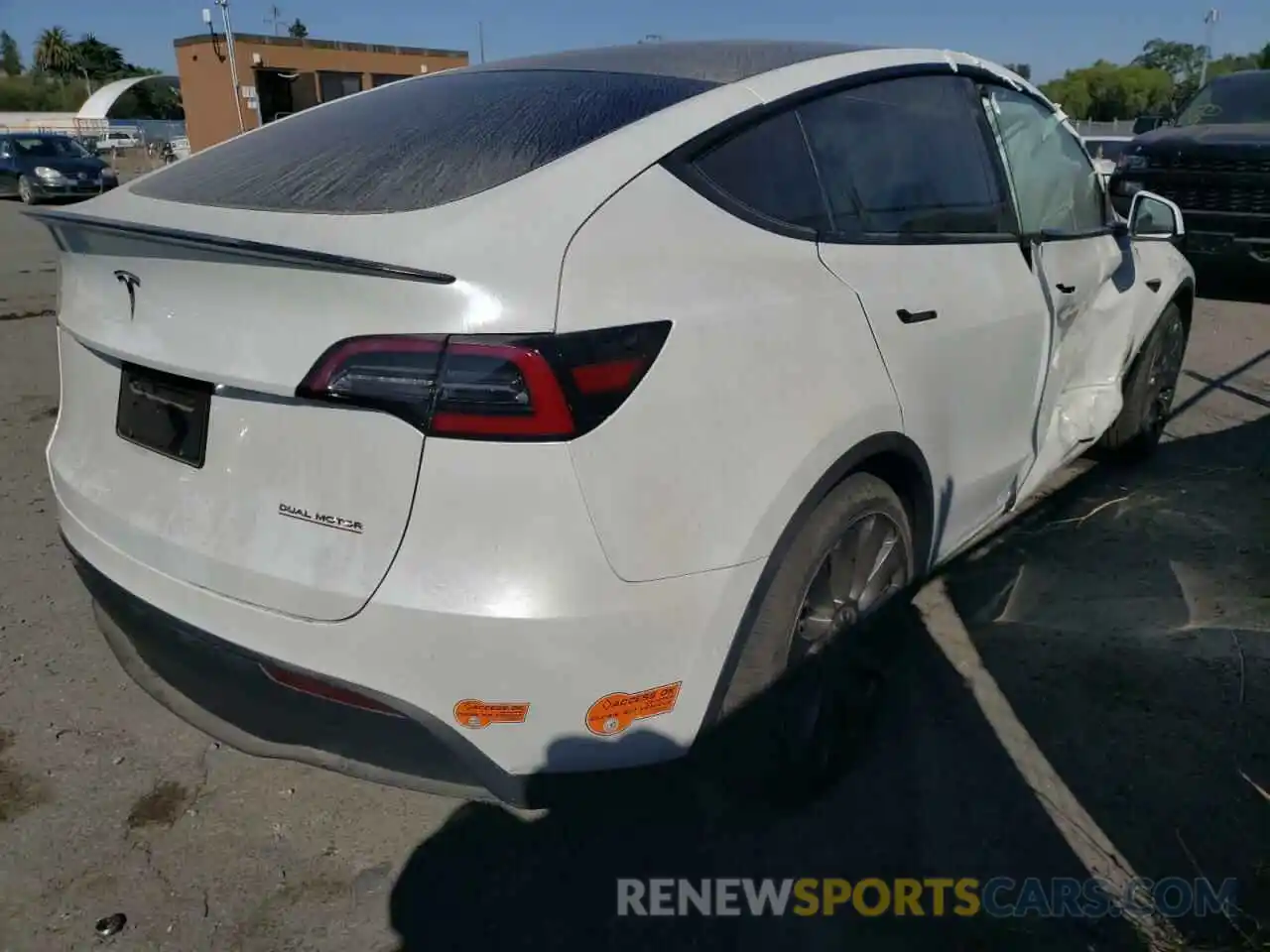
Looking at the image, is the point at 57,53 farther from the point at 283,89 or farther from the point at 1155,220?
the point at 1155,220

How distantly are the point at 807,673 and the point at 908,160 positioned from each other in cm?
141

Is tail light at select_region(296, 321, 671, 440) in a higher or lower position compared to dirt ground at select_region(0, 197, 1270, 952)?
higher

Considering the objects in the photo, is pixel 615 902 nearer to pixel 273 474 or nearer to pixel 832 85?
pixel 273 474

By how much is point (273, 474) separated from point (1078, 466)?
4.09 metres

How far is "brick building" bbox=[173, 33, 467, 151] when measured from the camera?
3312 centimetres

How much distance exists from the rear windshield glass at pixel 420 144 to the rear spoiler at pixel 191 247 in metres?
0.19

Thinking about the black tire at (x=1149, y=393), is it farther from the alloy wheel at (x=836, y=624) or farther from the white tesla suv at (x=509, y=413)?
the alloy wheel at (x=836, y=624)

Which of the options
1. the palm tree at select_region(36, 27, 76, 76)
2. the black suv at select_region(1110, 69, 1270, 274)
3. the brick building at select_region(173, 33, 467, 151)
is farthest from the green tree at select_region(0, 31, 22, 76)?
the black suv at select_region(1110, 69, 1270, 274)

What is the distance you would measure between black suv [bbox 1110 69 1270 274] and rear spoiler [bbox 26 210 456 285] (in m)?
7.92

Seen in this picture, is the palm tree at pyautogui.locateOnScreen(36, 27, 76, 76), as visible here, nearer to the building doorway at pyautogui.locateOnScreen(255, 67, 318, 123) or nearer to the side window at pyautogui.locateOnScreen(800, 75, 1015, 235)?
the building doorway at pyautogui.locateOnScreen(255, 67, 318, 123)

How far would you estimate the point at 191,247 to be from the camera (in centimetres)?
179

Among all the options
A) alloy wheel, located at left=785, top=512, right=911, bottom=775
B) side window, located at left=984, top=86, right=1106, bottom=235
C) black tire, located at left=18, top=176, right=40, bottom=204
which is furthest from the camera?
black tire, located at left=18, top=176, right=40, bottom=204

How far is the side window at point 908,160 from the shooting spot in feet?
7.73

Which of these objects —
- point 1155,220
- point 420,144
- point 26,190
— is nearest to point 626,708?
point 420,144
